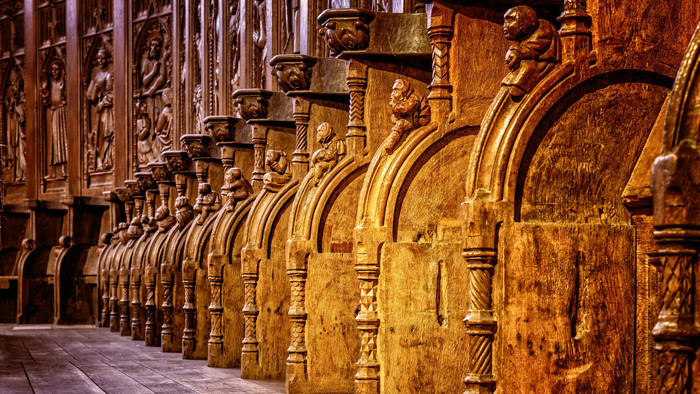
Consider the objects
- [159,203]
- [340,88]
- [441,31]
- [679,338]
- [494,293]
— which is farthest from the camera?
[159,203]

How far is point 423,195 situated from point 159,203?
Result: 316 inches

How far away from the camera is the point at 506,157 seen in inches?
163

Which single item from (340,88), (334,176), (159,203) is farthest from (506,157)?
(159,203)

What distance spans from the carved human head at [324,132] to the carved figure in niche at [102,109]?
12.1 meters

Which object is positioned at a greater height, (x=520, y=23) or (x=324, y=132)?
(x=520, y=23)

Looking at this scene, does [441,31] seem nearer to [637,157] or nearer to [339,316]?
[637,157]

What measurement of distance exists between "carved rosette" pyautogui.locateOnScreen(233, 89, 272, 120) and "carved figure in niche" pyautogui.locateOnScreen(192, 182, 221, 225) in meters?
1.65

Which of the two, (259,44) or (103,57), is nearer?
(259,44)

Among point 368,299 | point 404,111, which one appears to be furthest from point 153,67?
point 368,299

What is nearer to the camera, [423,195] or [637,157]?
[637,157]

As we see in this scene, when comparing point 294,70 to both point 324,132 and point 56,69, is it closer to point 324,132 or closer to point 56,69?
point 324,132

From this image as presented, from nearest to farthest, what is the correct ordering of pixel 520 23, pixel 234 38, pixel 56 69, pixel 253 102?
1. pixel 520 23
2. pixel 253 102
3. pixel 234 38
4. pixel 56 69

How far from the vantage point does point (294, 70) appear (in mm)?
6941

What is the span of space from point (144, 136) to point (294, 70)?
10867 mm
